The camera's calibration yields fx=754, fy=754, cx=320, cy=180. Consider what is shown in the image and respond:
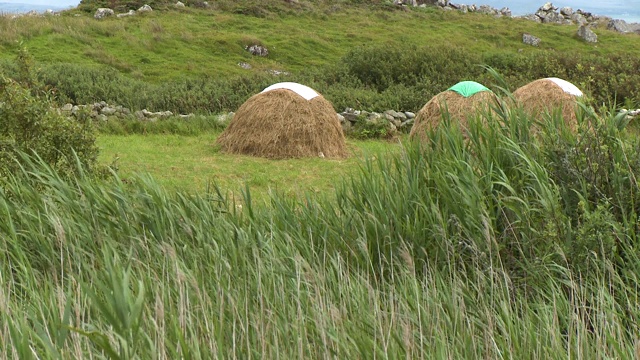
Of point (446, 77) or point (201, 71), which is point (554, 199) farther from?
point (201, 71)

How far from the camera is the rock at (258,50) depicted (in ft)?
102

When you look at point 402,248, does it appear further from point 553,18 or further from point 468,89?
point 553,18

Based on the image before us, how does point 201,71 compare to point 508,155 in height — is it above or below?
below

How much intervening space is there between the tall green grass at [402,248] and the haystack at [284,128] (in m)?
7.49

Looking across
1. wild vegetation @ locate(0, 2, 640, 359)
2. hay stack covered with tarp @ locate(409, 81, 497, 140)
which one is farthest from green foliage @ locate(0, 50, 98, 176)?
hay stack covered with tarp @ locate(409, 81, 497, 140)

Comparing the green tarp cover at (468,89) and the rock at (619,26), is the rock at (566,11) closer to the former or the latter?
the rock at (619,26)

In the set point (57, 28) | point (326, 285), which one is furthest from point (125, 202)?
point (57, 28)

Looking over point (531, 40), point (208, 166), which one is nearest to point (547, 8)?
point (531, 40)

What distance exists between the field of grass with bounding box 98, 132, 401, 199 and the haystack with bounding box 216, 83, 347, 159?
313mm

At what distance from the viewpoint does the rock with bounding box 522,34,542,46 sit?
36.6 meters

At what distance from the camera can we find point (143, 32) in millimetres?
31609

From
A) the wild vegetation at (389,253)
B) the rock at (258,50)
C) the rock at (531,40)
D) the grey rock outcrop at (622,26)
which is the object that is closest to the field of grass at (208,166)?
the wild vegetation at (389,253)

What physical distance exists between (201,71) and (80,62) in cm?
414

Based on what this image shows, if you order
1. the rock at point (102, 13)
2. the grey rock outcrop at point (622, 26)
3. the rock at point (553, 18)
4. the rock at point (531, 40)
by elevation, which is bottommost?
the grey rock outcrop at point (622, 26)
